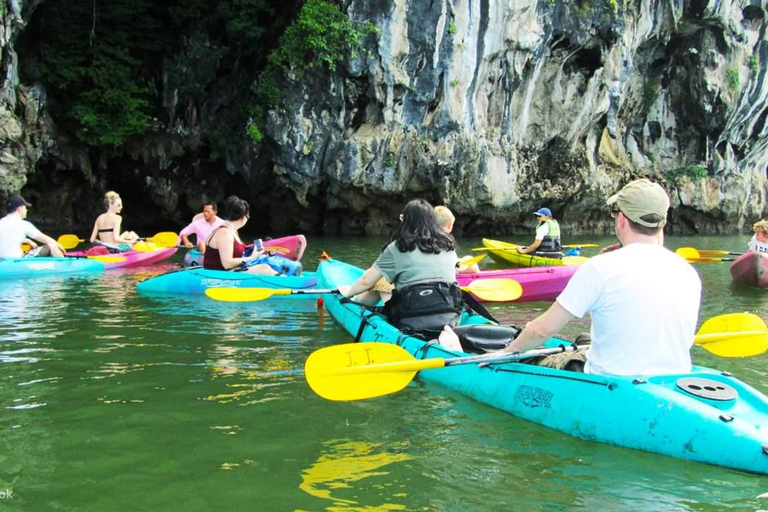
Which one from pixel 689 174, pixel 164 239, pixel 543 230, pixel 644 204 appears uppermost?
pixel 689 174

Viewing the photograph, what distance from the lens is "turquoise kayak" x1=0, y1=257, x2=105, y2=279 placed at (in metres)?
10.3

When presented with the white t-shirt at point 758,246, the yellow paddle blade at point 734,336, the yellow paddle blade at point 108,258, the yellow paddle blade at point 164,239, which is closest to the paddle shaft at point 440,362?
the yellow paddle blade at point 734,336

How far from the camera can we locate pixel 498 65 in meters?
20.7

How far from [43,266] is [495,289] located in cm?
721

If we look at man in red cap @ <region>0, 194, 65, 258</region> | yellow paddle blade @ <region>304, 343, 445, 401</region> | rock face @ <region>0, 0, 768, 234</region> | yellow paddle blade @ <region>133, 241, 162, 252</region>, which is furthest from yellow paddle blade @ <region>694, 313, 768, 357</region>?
rock face @ <region>0, 0, 768, 234</region>

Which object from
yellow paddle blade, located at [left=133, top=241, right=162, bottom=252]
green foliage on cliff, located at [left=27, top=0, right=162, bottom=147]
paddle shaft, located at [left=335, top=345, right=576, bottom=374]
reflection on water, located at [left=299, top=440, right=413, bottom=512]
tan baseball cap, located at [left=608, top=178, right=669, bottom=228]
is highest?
green foliage on cliff, located at [left=27, top=0, right=162, bottom=147]

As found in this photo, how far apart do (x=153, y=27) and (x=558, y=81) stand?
1262cm

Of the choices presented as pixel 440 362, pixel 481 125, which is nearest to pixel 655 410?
pixel 440 362

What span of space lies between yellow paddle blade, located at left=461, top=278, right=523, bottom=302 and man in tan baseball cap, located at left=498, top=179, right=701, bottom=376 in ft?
11.2

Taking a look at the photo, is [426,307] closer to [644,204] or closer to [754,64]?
[644,204]

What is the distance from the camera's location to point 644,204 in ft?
11.2

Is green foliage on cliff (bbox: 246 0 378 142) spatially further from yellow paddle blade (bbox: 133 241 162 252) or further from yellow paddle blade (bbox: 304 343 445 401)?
yellow paddle blade (bbox: 304 343 445 401)

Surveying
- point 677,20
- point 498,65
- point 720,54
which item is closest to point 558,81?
point 498,65

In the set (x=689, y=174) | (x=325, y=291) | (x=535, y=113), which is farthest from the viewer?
(x=689, y=174)
